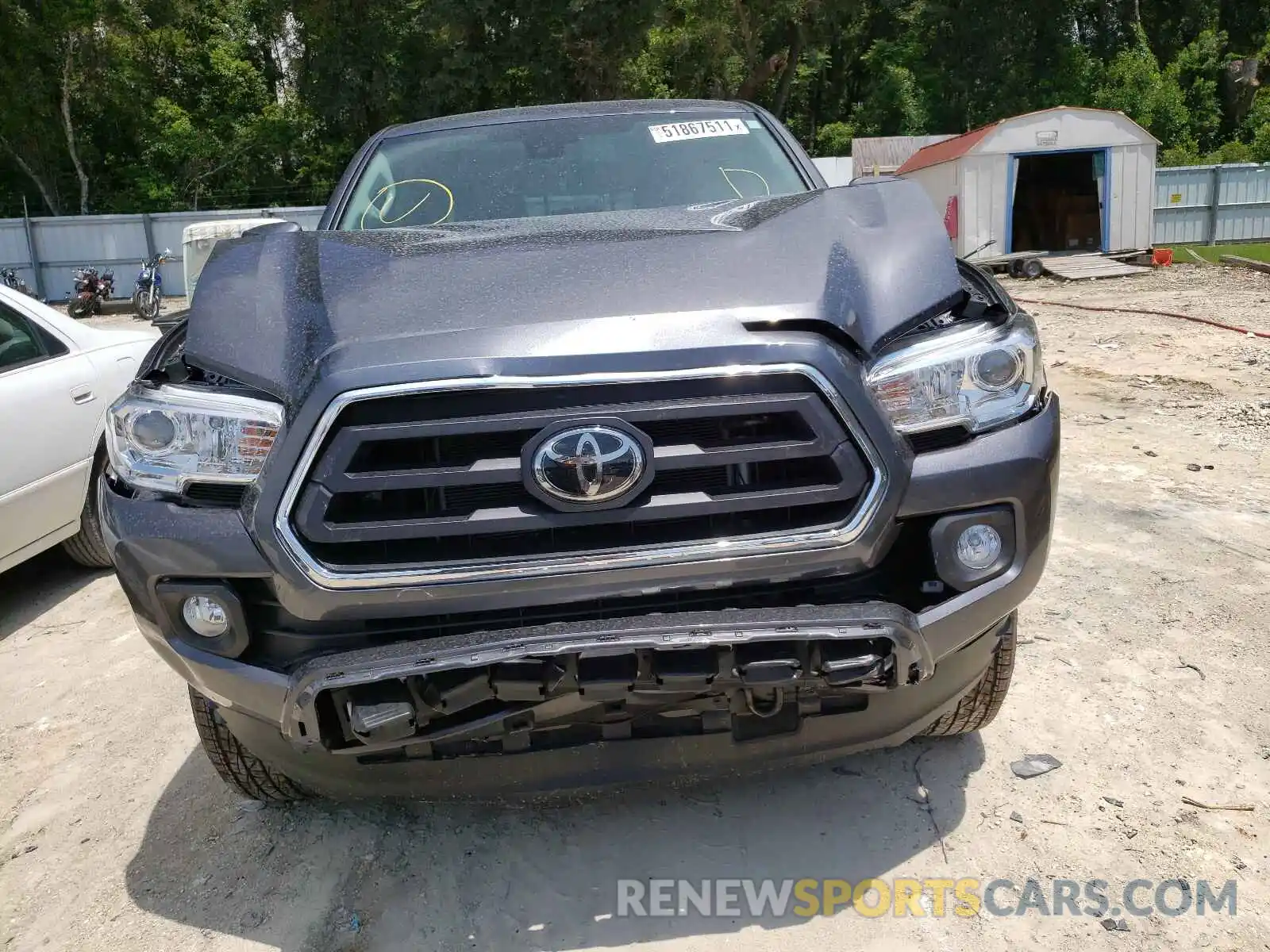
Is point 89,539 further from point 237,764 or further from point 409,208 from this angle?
point 237,764

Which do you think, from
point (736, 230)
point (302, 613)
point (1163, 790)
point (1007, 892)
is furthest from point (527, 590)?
point (1163, 790)

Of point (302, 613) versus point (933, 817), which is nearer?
point (302, 613)

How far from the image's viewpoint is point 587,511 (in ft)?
6.33

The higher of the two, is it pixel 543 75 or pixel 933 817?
pixel 543 75

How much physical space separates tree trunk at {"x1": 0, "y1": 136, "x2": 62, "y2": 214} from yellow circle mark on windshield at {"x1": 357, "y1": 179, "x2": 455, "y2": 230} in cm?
2990

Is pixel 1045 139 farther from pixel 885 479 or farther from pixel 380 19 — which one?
pixel 885 479

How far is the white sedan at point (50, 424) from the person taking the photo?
413 centimetres

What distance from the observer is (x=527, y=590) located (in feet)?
6.36

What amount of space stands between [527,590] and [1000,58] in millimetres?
39492

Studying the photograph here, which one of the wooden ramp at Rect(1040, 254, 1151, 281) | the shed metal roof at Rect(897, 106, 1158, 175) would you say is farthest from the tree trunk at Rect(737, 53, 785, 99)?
the wooden ramp at Rect(1040, 254, 1151, 281)

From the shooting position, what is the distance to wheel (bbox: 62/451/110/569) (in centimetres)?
463

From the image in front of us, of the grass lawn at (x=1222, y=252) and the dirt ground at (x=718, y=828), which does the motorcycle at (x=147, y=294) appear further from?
the grass lawn at (x=1222, y=252)

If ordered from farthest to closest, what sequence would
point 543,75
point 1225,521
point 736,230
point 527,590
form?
point 543,75 → point 1225,521 → point 736,230 → point 527,590

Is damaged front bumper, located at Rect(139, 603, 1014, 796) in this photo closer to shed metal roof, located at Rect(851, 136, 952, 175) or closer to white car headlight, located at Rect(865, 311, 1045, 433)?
white car headlight, located at Rect(865, 311, 1045, 433)
